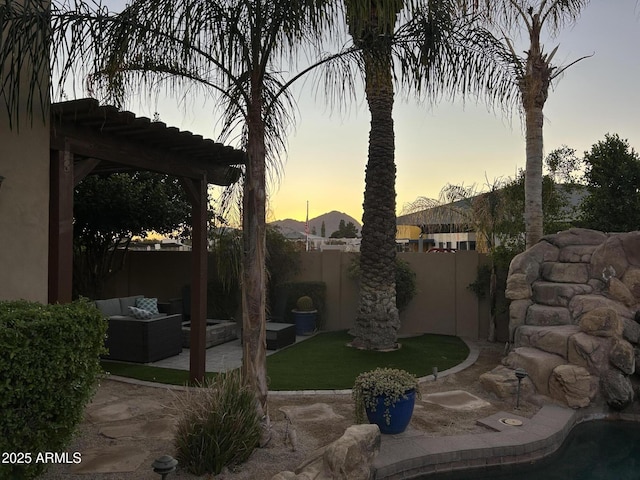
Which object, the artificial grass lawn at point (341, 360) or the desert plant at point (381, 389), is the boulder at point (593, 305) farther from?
the desert plant at point (381, 389)

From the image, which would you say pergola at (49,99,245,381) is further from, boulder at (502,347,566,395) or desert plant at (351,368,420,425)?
boulder at (502,347,566,395)

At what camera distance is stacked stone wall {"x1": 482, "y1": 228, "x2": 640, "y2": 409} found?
241 inches

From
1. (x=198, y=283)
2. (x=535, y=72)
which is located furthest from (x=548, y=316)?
(x=198, y=283)

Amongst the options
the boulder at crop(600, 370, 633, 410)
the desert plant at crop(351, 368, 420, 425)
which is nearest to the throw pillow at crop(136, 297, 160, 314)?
the desert plant at crop(351, 368, 420, 425)

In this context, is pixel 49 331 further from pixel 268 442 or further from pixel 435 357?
pixel 435 357

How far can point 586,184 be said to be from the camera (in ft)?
36.7

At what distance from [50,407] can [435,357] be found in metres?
6.66

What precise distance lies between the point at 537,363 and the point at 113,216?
9631mm

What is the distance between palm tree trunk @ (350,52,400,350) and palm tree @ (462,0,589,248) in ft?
7.98

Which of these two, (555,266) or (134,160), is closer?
(134,160)

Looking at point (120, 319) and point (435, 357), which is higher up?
point (120, 319)

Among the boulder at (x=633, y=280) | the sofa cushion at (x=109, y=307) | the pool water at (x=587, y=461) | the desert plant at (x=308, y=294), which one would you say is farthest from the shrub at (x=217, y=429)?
the desert plant at (x=308, y=294)

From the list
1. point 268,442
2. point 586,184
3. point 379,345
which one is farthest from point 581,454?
point 586,184

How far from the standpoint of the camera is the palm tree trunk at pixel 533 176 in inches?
335
